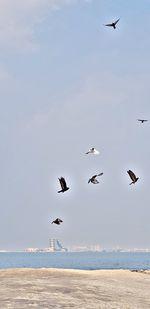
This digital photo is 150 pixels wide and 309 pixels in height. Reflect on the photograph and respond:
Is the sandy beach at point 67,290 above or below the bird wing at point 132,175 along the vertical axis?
below

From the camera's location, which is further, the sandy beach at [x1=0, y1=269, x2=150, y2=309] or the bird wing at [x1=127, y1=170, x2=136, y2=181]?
the bird wing at [x1=127, y1=170, x2=136, y2=181]

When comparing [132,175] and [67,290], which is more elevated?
[132,175]

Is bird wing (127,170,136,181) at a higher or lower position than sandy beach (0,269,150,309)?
higher

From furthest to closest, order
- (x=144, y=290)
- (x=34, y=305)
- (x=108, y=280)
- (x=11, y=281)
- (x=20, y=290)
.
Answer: (x=108, y=280)
(x=144, y=290)
(x=11, y=281)
(x=20, y=290)
(x=34, y=305)

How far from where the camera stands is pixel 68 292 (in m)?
17.8

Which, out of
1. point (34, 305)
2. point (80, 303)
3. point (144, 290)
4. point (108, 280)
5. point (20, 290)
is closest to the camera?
point (34, 305)

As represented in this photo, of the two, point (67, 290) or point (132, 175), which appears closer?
point (67, 290)

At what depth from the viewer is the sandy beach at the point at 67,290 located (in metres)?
15.8

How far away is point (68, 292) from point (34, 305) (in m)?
2.97

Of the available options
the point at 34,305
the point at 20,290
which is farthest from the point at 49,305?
the point at 20,290

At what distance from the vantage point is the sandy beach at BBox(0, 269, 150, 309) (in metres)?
15.8

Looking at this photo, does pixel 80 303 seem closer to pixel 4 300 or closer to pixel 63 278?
pixel 4 300

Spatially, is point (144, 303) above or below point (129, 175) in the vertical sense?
below

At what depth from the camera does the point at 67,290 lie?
18.2m
